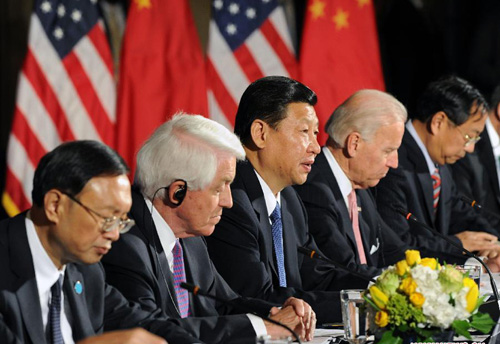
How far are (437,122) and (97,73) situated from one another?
6.85 feet

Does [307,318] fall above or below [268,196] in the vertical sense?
below

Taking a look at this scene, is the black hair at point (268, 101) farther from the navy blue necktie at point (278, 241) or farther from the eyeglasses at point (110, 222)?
the eyeglasses at point (110, 222)

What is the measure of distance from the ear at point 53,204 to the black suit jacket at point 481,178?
3.78 m

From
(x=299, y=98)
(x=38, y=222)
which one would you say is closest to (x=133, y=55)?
(x=299, y=98)

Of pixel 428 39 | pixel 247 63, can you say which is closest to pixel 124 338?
pixel 247 63

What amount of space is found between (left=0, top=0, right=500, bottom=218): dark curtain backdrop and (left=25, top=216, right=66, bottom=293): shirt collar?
14.9 ft

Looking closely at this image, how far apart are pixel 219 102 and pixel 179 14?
62cm

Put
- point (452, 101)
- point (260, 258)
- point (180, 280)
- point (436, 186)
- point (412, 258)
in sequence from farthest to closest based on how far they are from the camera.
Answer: point (436, 186), point (452, 101), point (260, 258), point (180, 280), point (412, 258)

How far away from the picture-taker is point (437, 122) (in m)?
5.21

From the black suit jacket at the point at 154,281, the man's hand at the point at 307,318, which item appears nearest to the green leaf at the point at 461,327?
the man's hand at the point at 307,318

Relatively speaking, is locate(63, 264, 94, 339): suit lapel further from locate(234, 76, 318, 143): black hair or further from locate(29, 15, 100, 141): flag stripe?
locate(29, 15, 100, 141): flag stripe

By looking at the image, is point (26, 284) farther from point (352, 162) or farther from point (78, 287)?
point (352, 162)

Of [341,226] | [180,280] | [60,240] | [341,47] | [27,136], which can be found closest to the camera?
[60,240]

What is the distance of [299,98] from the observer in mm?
3760
